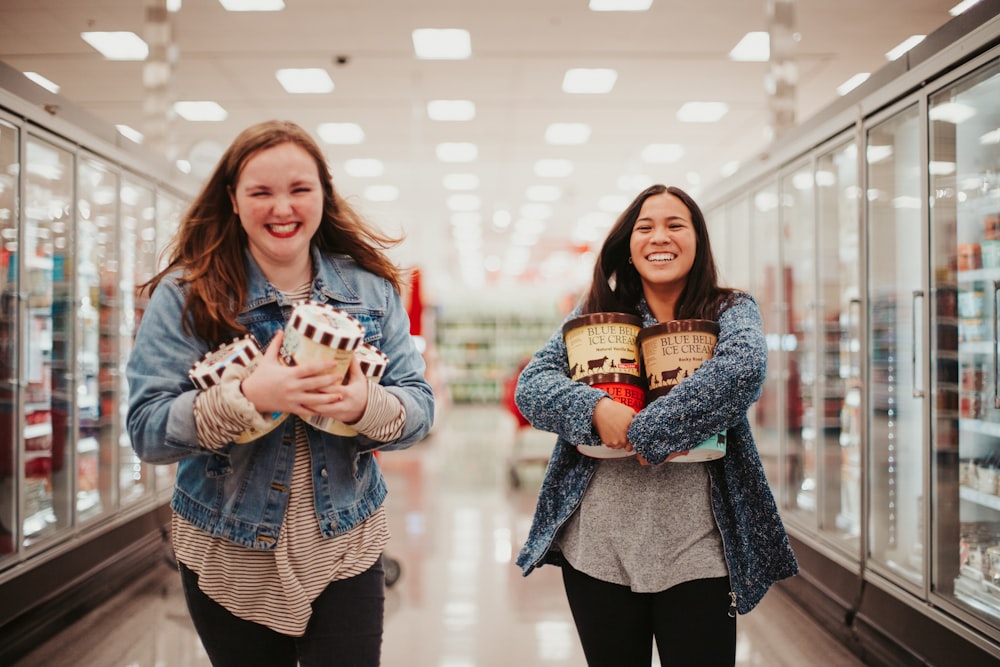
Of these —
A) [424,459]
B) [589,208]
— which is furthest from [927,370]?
[589,208]

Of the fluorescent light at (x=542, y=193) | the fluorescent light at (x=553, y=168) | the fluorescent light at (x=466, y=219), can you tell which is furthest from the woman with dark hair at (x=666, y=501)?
the fluorescent light at (x=466, y=219)

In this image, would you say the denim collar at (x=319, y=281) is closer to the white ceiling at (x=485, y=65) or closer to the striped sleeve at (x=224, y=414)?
the striped sleeve at (x=224, y=414)

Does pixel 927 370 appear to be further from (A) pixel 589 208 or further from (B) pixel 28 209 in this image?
(A) pixel 589 208

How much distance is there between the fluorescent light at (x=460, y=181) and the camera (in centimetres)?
1222

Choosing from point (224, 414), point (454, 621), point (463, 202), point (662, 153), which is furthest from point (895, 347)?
point (463, 202)

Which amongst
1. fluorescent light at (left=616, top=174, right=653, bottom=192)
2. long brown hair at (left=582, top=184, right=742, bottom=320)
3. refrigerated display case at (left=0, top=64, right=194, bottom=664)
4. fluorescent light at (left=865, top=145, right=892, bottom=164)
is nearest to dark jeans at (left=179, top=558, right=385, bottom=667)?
long brown hair at (left=582, top=184, right=742, bottom=320)

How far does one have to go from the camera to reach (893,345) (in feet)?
13.0

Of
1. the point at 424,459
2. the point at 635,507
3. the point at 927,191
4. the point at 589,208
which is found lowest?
the point at 424,459

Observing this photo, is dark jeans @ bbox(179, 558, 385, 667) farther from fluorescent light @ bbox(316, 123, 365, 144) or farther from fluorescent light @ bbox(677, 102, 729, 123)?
fluorescent light @ bbox(316, 123, 365, 144)

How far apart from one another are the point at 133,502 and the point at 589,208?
1081 centimetres

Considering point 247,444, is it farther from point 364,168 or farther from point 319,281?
point 364,168

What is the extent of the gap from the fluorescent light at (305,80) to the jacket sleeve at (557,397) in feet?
22.0

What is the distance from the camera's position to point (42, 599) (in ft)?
12.2

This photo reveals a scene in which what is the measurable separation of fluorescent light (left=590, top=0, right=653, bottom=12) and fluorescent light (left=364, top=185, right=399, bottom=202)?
7073mm
